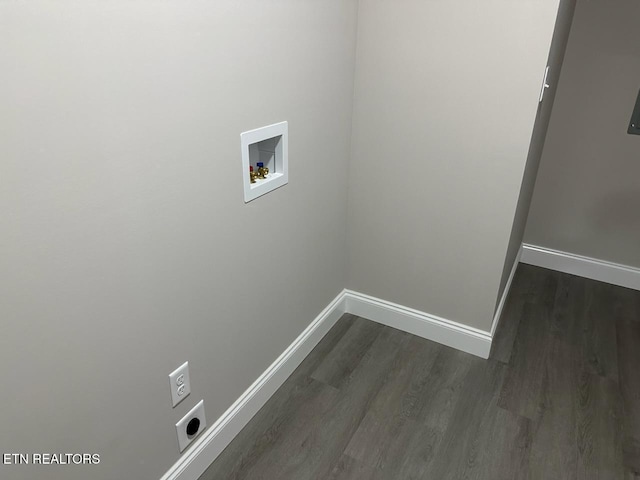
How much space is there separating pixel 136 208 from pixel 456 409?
1.47m

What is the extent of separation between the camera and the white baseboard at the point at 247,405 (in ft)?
4.95

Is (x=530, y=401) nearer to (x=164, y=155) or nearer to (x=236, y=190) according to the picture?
(x=236, y=190)

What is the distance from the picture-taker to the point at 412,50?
1.80 meters

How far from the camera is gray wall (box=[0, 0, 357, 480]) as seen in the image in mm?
847

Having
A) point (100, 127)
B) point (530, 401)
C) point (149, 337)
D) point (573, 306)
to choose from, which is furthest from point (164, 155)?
point (573, 306)

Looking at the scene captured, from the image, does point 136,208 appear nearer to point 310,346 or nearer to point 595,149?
point 310,346

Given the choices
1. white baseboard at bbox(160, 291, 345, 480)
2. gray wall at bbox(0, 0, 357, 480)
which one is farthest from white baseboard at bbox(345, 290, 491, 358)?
gray wall at bbox(0, 0, 357, 480)

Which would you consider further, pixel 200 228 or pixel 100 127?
pixel 200 228

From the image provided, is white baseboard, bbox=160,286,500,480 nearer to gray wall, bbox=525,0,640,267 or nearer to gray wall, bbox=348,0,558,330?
gray wall, bbox=348,0,558,330

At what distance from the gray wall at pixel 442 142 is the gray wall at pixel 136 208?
11.8 inches

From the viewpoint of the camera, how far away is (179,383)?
1.36 meters

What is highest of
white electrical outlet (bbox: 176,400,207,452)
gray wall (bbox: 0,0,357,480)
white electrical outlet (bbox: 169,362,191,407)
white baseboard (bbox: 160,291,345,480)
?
gray wall (bbox: 0,0,357,480)

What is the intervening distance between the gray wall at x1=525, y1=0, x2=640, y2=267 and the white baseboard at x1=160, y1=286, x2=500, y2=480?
46.7 inches

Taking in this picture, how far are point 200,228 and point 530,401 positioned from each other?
1.52m
